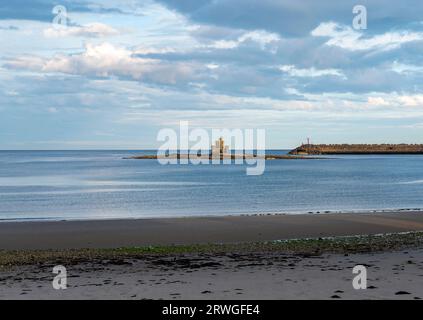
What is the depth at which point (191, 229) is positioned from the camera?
2467 cm

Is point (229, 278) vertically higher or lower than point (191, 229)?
higher

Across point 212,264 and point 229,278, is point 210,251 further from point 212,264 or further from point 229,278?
point 229,278

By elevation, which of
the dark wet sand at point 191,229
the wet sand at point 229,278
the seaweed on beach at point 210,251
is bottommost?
the dark wet sand at point 191,229

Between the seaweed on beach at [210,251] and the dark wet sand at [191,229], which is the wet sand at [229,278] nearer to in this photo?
the seaweed on beach at [210,251]

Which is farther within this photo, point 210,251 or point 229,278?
point 210,251

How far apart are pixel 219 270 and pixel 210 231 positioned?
10534 mm

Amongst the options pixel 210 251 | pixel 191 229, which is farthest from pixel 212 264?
pixel 191 229

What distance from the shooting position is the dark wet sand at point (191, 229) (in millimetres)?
20938

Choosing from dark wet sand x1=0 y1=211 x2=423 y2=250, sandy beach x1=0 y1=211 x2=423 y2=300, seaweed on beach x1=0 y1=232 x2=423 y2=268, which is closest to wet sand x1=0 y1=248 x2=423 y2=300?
sandy beach x1=0 y1=211 x2=423 y2=300

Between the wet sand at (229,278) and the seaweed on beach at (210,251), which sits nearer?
the wet sand at (229,278)

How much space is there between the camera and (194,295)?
10.6 meters

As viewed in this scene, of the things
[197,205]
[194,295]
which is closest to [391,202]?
[197,205]

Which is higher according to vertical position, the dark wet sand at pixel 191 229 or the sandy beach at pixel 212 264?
the sandy beach at pixel 212 264

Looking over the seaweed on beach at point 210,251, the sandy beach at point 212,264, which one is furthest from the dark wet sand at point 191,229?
the seaweed on beach at point 210,251
